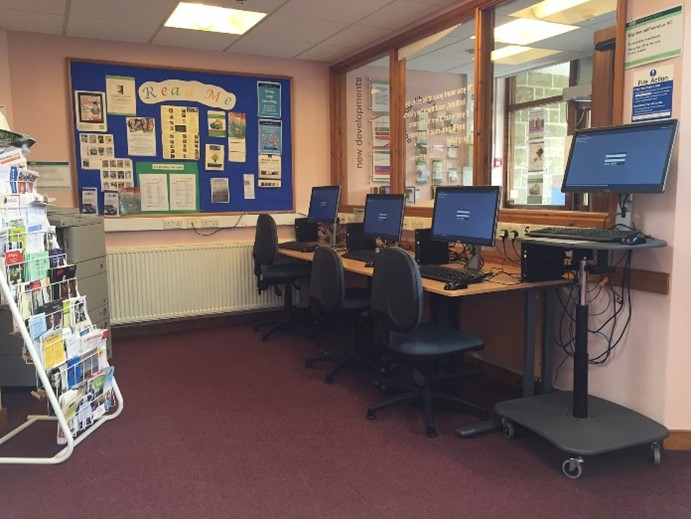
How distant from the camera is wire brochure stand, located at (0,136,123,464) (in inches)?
98.5

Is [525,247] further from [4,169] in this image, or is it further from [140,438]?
[4,169]

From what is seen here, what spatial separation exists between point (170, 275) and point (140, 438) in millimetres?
2274

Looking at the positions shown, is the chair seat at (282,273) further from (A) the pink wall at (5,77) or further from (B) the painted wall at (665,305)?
(B) the painted wall at (665,305)

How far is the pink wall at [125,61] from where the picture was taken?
450 cm

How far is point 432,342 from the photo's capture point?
2908mm

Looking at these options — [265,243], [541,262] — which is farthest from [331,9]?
[541,262]

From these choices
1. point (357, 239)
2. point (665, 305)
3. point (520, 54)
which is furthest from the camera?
point (520, 54)

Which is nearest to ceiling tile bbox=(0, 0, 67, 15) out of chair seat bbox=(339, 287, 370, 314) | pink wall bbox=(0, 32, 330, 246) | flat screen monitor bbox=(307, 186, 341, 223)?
pink wall bbox=(0, 32, 330, 246)

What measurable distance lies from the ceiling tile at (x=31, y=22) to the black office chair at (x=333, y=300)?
8.47 feet

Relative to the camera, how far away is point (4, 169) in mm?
2543

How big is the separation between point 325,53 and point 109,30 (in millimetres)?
1841

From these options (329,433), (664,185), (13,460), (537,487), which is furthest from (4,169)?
(664,185)

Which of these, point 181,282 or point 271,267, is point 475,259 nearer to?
point 271,267

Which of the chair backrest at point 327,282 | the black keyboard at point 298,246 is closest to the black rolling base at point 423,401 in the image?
the chair backrest at point 327,282
